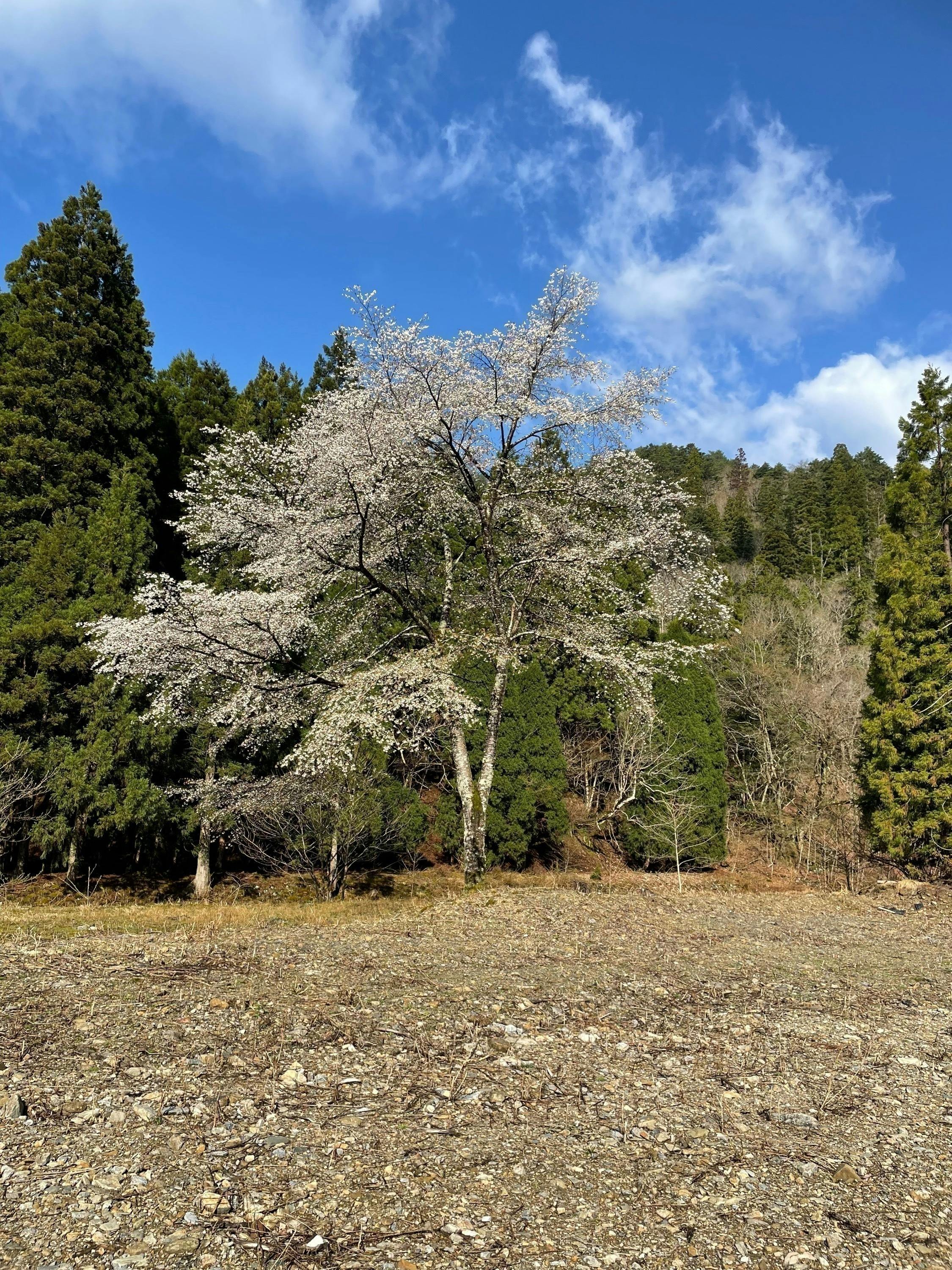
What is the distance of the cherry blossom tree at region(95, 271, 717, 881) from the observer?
356 inches

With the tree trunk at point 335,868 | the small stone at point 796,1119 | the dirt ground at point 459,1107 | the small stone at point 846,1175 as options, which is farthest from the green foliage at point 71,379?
the small stone at point 846,1175

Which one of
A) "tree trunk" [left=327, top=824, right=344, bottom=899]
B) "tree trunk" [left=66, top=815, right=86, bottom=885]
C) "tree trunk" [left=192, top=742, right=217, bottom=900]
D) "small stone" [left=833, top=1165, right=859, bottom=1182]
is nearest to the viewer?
"small stone" [left=833, top=1165, right=859, bottom=1182]

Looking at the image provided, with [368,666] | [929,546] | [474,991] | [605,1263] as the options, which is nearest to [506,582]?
[368,666]

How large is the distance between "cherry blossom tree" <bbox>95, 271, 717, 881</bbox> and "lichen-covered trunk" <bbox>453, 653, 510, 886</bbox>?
0.03 metres

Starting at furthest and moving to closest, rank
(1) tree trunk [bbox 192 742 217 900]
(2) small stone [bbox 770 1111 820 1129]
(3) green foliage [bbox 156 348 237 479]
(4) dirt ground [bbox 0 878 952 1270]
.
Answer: (3) green foliage [bbox 156 348 237 479]
(1) tree trunk [bbox 192 742 217 900]
(2) small stone [bbox 770 1111 820 1129]
(4) dirt ground [bbox 0 878 952 1270]

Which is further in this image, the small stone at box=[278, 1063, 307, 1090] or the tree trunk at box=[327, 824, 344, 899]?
the tree trunk at box=[327, 824, 344, 899]

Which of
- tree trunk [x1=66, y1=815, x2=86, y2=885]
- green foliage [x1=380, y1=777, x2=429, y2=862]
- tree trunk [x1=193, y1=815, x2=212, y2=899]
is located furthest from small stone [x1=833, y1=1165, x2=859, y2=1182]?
tree trunk [x1=193, y1=815, x2=212, y2=899]

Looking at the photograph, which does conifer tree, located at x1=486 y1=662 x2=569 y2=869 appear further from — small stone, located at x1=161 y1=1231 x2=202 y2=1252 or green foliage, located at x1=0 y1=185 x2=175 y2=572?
small stone, located at x1=161 y1=1231 x2=202 y2=1252

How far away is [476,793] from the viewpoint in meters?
10.0

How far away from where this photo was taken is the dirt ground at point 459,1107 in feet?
9.20

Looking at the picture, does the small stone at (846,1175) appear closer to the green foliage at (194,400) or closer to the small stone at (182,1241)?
the small stone at (182,1241)

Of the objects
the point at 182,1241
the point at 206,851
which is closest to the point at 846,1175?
the point at 182,1241

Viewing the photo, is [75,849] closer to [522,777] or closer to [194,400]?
[522,777]

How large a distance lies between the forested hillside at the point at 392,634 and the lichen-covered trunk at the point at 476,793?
6cm
